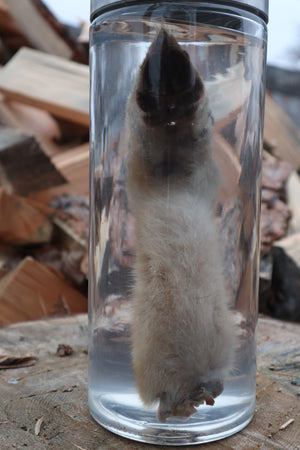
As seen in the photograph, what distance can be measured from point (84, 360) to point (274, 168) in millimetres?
1258

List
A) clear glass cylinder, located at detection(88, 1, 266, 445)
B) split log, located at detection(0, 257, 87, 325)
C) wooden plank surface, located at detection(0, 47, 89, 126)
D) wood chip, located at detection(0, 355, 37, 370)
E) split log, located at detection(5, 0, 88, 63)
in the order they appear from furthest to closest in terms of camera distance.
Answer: split log, located at detection(5, 0, 88, 63) → wooden plank surface, located at detection(0, 47, 89, 126) → split log, located at detection(0, 257, 87, 325) → wood chip, located at detection(0, 355, 37, 370) → clear glass cylinder, located at detection(88, 1, 266, 445)

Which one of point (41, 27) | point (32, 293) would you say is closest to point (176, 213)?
point (32, 293)

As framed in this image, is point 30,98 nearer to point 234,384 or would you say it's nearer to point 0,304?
point 0,304

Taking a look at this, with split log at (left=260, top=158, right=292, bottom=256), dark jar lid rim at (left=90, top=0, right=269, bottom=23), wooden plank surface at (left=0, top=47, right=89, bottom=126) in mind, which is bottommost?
split log at (left=260, top=158, right=292, bottom=256)

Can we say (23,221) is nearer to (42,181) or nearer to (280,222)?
(42,181)

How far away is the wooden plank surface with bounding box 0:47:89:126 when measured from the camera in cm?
172

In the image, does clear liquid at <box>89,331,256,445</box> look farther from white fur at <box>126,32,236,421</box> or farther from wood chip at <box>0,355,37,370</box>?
wood chip at <box>0,355,37,370</box>

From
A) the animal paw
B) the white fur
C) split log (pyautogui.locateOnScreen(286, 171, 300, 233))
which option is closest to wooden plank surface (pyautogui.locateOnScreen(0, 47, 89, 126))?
split log (pyautogui.locateOnScreen(286, 171, 300, 233))

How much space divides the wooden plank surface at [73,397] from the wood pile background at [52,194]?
30cm

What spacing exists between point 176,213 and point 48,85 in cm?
130

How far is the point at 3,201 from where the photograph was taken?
1.52 m

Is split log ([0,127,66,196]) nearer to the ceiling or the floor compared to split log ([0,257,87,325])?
nearer to the ceiling

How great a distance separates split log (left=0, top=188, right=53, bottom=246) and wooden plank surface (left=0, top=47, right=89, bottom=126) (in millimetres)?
A: 392

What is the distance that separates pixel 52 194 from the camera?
1.62 m
